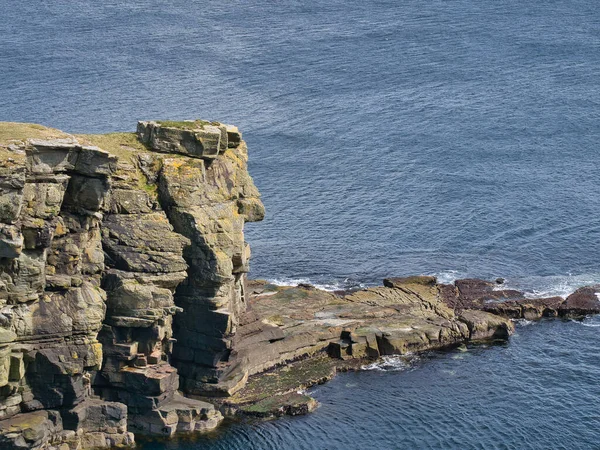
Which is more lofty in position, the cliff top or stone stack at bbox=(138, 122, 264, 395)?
the cliff top

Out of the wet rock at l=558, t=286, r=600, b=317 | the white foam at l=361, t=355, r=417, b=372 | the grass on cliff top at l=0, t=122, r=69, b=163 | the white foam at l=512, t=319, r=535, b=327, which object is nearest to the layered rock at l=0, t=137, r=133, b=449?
the grass on cliff top at l=0, t=122, r=69, b=163

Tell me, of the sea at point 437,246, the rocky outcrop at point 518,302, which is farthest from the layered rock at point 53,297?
the rocky outcrop at point 518,302

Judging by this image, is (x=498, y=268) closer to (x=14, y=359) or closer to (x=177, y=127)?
(x=177, y=127)

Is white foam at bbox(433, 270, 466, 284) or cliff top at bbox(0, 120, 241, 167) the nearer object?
cliff top at bbox(0, 120, 241, 167)

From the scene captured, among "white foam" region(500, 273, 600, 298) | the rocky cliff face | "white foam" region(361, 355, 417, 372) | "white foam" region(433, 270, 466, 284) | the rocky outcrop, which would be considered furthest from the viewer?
"white foam" region(433, 270, 466, 284)

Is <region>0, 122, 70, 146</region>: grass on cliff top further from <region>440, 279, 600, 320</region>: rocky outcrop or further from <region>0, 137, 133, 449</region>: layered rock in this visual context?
<region>440, 279, 600, 320</region>: rocky outcrop

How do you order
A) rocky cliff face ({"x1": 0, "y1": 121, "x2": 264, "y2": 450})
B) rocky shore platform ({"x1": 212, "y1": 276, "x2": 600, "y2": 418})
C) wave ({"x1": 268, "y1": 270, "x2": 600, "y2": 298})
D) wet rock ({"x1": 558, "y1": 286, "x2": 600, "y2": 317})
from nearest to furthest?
rocky cliff face ({"x1": 0, "y1": 121, "x2": 264, "y2": 450})
rocky shore platform ({"x1": 212, "y1": 276, "x2": 600, "y2": 418})
wet rock ({"x1": 558, "y1": 286, "x2": 600, "y2": 317})
wave ({"x1": 268, "y1": 270, "x2": 600, "y2": 298})

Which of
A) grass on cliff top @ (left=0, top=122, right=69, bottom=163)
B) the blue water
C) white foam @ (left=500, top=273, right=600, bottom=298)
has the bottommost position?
the blue water

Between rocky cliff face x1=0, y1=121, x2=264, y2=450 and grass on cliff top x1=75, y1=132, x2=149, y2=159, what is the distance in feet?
0.63

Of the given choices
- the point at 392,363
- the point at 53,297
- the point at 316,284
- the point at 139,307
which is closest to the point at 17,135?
the point at 53,297

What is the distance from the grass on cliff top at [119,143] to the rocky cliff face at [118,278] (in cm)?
19

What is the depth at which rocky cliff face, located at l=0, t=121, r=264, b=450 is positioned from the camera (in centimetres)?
9188

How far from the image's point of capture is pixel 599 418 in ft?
354

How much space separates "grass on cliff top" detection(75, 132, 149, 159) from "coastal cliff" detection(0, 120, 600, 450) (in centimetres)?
21
